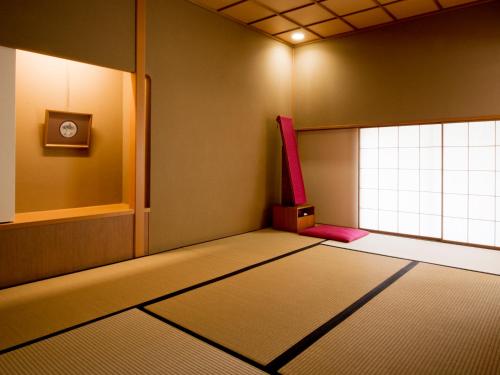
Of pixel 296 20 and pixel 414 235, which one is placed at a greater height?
pixel 296 20

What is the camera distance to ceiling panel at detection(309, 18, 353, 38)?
482 cm

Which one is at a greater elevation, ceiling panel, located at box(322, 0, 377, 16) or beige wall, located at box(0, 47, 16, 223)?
ceiling panel, located at box(322, 0, 377, 16)

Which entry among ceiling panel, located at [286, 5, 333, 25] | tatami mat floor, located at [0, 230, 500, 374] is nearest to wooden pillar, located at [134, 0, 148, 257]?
tatami mat floor, located at [0, 230, 500, 374]

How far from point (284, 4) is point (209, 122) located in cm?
160

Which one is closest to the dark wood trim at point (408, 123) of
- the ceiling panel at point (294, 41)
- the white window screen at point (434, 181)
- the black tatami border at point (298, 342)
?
the white window screen at point (434, 181)

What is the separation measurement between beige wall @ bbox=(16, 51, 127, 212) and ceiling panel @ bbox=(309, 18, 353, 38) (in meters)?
2.65

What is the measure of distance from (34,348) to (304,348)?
1442mm

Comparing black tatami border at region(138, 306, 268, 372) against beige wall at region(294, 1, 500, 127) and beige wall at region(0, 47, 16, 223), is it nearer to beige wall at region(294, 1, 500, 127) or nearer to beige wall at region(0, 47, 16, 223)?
beige wall at region(0, 47, 16, 223)

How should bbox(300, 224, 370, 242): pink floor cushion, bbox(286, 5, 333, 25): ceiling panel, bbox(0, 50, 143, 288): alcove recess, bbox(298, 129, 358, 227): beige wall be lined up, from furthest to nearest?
bbox(298, 129, 358, 227): beige wall < bbox(300, 224, 370, 242): pink floor cushion < bbox(286, 5, 333, 25): ceiling panel < bbox(0, 50, 143, 288): alcove recess

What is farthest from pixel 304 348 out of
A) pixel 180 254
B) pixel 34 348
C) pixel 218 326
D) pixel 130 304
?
pixel 180 254

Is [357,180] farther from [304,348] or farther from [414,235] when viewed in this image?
[304,348]

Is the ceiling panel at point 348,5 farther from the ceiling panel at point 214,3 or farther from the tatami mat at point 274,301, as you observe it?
the tatami mat at point 274,301

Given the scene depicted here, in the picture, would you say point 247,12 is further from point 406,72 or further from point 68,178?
point 68,178

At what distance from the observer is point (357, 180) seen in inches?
209
